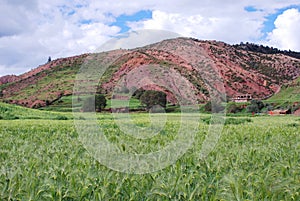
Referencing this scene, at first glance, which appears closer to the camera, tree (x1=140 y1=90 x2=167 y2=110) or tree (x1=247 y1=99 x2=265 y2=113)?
tree (x1=140 y1=90 x2=167 y2=110)

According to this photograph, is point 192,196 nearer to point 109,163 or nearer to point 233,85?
point 109,163

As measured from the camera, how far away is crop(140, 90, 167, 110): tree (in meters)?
33.9

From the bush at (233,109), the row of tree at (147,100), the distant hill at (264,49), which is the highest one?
the distant hill at (264,49)

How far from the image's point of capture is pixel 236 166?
6.08m

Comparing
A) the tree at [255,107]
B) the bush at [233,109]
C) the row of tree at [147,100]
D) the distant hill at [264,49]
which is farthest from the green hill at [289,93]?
the distant hill at [264,49]

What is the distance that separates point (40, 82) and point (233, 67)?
152 feet

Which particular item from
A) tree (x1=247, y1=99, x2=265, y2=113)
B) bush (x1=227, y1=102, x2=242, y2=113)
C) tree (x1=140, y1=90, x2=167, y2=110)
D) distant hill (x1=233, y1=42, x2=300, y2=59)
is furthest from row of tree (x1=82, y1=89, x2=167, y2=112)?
distant hill (x1=233, y1=42, x2=300, y2=59)

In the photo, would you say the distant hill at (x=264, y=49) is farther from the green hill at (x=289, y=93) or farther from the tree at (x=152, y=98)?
the tree at (x=152, y=98)

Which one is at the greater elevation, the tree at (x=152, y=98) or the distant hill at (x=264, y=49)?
the distant hill at (x=264, y=49)

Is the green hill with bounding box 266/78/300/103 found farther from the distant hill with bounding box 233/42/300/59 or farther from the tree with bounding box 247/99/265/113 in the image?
the distant hill with bounding box 233/42/300/59

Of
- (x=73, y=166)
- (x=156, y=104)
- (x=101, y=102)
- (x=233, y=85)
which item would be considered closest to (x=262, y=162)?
(x=73, y=166)

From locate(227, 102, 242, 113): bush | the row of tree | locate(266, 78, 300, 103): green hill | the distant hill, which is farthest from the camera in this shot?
the distant hill

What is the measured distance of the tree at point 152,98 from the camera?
111ft

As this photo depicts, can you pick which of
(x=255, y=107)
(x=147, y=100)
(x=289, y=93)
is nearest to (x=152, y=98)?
(x=147, y=100)
